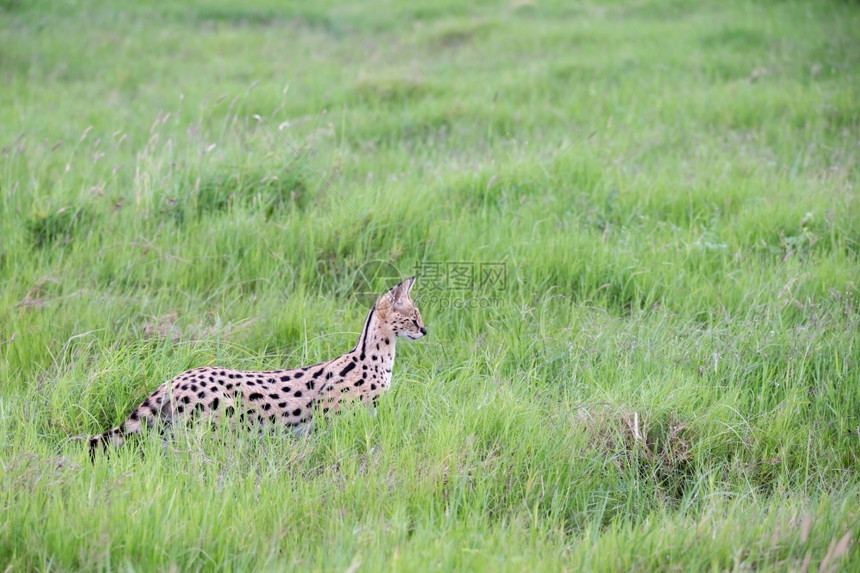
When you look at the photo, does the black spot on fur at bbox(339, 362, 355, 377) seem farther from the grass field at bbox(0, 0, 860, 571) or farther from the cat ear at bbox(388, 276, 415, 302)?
the cat ear at bbox(388, 276, 415, 302)

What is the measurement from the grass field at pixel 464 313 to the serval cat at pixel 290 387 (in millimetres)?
179

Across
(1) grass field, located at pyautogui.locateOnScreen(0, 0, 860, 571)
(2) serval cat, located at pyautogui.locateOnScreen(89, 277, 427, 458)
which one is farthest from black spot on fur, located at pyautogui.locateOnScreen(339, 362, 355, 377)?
(1) grass field, located at pyautogui.locateOnScreen(0, 0, 860, 571)

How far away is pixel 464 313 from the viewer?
5910mm

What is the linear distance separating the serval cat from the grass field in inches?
7.1

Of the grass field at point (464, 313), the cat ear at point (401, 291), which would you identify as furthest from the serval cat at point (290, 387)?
the grass field at point (464, 313)

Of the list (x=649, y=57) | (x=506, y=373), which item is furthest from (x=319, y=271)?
(x=649, y=57)

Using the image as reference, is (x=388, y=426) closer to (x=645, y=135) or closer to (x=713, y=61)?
(x=645, y=135)

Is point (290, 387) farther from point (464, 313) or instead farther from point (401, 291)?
point (464, 313)

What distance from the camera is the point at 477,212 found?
7.27 metres

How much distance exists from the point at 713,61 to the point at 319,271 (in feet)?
28.0

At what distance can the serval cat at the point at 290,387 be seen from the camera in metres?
4.44

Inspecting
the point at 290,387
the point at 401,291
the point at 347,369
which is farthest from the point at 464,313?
the point at 290,387

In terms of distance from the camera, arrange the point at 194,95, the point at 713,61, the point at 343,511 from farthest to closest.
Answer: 1. the point at 713,61
2. the point at 194,95
3. the point at 343,511

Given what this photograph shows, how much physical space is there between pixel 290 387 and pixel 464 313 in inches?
67.6
